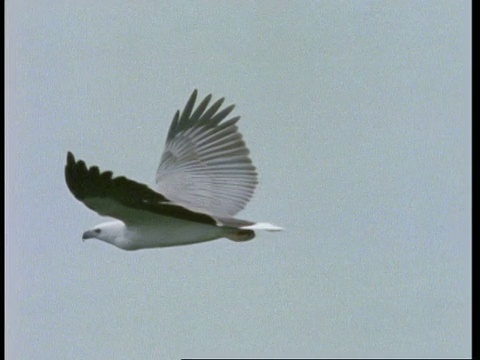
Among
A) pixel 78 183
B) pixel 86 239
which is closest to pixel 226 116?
pixel 86 239

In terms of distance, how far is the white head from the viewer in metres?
11.4

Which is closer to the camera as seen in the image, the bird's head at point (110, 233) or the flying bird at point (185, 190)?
the flying bird at point (185, 190)

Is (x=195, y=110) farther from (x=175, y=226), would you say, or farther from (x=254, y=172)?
(x=175, y=226)

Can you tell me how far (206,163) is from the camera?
12664 mm

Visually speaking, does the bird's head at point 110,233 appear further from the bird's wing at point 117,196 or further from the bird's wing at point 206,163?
the bird's wing at point 206,163

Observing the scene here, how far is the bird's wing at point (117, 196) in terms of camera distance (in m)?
10.1

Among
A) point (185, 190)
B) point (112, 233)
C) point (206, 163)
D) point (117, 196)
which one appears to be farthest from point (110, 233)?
point (206, 163)

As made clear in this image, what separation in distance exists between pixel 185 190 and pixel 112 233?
1111 mm

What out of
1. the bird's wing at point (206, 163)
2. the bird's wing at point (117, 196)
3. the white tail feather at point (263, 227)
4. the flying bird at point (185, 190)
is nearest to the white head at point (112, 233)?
the flying bird at point (185, 190)

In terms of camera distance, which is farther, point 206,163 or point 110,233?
point 206,163

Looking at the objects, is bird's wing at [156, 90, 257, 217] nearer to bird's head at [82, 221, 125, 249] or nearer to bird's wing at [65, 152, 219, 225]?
bird's head at [82, 221, 125, 249]

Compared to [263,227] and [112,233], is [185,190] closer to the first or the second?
[112,233]

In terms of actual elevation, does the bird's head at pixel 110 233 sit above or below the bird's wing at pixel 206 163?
below

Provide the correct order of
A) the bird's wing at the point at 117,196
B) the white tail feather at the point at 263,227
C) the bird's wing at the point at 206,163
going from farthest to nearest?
the bird's wing at the point at 206,163 → the white tail feather at the point at 263,227 → the bird's wing at the point at 117,196
